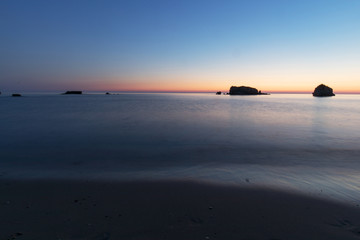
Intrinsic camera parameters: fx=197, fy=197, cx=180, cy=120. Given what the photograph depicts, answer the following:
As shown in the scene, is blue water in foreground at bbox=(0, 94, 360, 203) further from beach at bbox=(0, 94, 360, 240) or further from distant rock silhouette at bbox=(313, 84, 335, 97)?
distant rock silhouette at bbox=(313, 84, 335, 97)

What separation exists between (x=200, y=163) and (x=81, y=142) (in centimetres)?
919

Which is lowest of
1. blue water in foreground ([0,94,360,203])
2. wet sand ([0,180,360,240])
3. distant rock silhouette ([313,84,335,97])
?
blue water in foreground ([0,94,360,203])

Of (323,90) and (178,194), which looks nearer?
(178,194)

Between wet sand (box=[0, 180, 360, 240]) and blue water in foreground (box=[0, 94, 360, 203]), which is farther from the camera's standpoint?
blue water in foreground (box=[0, 94, 360, 203])

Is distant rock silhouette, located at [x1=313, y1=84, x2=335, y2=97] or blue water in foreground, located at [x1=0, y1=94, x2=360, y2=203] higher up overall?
distant rock silhouette, located at [x1=313, y1=84, x2=335, y2=97]

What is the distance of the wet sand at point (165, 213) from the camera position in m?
3.84

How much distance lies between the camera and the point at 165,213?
4543 millimetres

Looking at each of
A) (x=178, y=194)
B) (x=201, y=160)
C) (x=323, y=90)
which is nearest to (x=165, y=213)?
(x=178, y=194)

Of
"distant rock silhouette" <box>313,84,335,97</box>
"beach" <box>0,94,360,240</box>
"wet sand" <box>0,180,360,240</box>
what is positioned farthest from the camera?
"distant rock silhouette" <box>313,84,335,97</box>

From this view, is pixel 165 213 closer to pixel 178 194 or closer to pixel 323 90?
pixel 178 194

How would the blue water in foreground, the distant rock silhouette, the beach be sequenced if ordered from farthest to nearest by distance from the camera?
the distant rock silhouette < the blue water in foreground < the beach

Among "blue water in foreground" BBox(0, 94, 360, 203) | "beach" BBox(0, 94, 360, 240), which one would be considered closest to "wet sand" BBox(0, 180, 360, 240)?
"beach" BBox(0, 94, 360, 240)

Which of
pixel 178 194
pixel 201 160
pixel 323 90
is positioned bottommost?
pixel 201 160

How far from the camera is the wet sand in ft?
12.6
